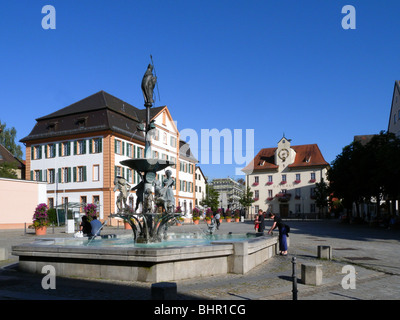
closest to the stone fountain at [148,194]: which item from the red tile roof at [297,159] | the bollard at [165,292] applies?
the bollard at [165,292]

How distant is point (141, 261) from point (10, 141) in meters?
72.8

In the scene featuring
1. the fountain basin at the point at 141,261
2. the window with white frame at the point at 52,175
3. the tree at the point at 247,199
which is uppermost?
the window with white frame at the point at 52,175

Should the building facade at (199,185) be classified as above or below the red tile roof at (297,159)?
below

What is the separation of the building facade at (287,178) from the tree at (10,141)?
4233 centimetres

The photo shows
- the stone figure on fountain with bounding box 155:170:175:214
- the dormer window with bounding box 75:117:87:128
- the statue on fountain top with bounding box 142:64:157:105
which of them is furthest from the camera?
the dormer window with bounding box 75:117:87:128

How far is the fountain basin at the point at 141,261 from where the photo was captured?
337 inches

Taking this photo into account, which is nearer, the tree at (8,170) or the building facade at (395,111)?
the building facade at (395,111)

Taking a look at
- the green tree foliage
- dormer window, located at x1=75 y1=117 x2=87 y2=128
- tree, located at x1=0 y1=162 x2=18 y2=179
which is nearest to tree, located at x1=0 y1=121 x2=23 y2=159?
tree, located at x1=0 y1=162 x2=18 y2=179

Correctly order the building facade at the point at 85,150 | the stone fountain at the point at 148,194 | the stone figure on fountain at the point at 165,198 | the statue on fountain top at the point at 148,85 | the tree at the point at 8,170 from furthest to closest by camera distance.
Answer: the tree at the point at 8,170 → the building facade at the point at 85,150 → the statue on fountain top at the point at 148,85 → the stone figure on fountain at the point at 165,198 → the stone fountain at the point at 148,194

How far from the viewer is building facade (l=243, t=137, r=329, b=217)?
7312 centimetres

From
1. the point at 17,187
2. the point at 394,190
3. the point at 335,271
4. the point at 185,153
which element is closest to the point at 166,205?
the point at 335,271

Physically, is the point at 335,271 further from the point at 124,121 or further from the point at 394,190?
the point at 124,121

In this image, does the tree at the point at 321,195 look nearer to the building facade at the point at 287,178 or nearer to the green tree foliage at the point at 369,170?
the building facade at the point at 287,178

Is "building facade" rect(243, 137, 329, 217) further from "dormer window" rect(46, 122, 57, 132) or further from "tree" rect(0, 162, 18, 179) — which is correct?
"tree" rect(0, 162, 18, 179)
